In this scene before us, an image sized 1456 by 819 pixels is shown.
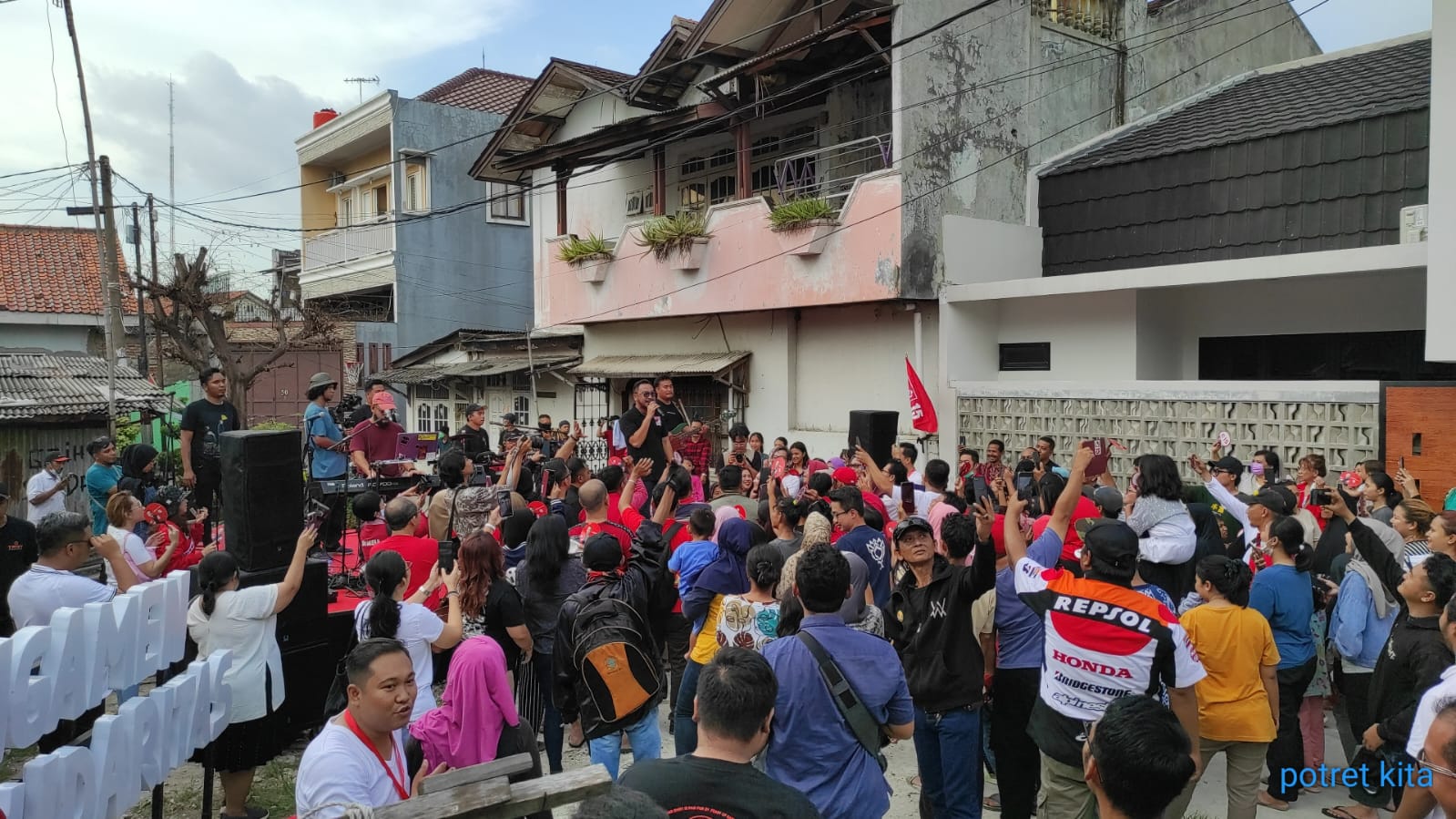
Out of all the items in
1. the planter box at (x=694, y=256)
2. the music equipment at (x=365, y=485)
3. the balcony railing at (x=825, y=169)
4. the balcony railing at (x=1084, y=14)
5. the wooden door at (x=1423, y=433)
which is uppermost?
the balcony railing at (x=1084, y=14)

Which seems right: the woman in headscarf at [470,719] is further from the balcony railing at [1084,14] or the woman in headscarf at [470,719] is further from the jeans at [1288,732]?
the balcony railing at [1084,14]

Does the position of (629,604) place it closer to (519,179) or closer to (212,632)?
(212,632)

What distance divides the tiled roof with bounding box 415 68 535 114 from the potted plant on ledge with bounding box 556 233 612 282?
352 inches

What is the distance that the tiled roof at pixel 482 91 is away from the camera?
83.6 ft

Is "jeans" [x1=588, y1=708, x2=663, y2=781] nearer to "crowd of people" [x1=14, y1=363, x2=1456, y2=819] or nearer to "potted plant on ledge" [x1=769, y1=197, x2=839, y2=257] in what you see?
"crowd of people" [x1=14, y1=363, x2=1456, y2=819]

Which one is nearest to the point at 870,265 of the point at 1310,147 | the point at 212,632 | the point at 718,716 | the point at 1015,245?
the point at 1015,245

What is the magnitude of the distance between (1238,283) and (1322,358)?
4.25ft

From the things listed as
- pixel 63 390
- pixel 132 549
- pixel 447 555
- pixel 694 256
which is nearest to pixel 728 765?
pixel 447 555

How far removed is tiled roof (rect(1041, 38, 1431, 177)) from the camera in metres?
10.9

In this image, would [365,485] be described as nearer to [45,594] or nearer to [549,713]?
[45,594]

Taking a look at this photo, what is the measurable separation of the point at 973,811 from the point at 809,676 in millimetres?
1567

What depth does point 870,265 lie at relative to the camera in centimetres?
1302

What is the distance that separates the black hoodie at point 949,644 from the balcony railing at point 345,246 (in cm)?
2164

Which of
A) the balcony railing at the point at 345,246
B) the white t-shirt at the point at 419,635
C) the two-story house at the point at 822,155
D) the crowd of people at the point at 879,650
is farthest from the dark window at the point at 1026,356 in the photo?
the balcony railing at the point at 345,246
